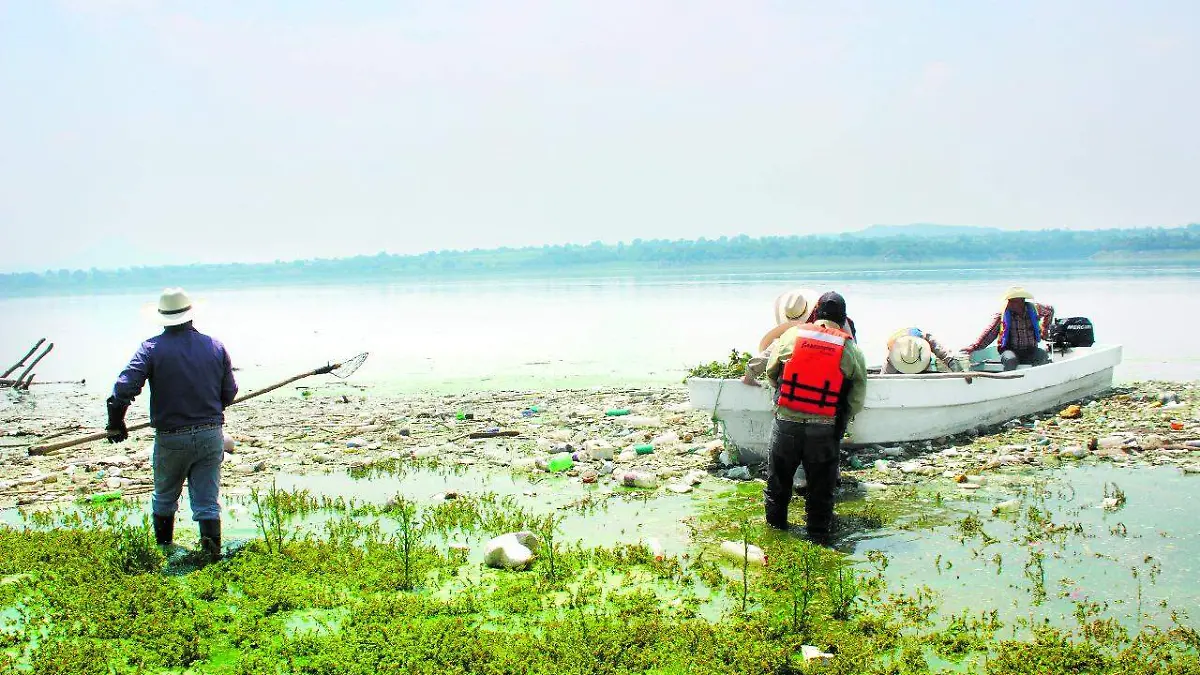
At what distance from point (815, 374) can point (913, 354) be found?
4604mm

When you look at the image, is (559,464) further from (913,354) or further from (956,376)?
(956,376)

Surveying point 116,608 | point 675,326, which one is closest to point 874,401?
point 116,608

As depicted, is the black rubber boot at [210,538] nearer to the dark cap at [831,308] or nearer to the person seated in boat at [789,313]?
the dark cap at [831,308]

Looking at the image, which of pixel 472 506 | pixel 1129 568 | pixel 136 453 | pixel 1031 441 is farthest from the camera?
pixel 136 453

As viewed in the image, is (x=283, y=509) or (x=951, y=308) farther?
(x=951, y=308)

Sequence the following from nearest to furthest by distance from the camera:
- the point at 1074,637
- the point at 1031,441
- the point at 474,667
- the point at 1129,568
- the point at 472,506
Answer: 1. the point at 474,667
2. the point at 1074,637
3. the point at 1129,568
4. the point at 472,506
5. the point at 1031,441

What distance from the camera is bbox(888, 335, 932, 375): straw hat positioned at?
11680 millimetres

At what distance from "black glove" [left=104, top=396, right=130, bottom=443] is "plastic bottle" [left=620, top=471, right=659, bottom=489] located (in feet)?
16.6

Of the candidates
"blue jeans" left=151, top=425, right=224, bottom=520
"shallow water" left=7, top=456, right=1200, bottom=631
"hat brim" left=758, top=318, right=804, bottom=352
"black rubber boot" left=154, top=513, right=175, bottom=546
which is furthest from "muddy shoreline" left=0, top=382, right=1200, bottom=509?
"blue jeans" left=151, top=425, right=224, bottom=520

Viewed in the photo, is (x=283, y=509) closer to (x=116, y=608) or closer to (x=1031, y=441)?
(x=116, y=608)

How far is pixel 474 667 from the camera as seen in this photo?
5336 mm

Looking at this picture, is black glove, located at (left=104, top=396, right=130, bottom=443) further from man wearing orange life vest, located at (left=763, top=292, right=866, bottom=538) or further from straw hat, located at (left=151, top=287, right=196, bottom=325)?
man wearing orange life vest, located at (left=763, top=292, right=866, bottom=538)

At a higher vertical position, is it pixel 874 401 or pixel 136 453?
pixel 874 401

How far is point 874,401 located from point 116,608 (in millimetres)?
8008
